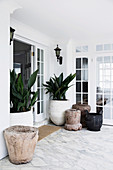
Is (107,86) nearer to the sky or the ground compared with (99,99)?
nearer to the sky

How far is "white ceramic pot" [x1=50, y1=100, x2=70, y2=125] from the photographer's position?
4273 mm

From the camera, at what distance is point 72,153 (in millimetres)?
2762

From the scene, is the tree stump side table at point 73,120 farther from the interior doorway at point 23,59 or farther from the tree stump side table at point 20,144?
the interior doorway at point 23,59

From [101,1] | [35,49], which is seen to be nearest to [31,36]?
[35,49]

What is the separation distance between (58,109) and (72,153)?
1.62m

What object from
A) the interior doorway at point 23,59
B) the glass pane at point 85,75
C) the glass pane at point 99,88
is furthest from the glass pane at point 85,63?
the interior doorway at point 23,59

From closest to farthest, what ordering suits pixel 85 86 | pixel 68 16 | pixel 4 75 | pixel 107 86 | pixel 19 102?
pixel 4 75 → pixel 19 102 → pixel 68 16 → pixel 107 86 → pixel 85 86

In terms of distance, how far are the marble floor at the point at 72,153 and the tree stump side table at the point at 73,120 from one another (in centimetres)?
16

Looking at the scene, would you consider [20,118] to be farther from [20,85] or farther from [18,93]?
[20,85]

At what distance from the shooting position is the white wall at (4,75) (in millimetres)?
2504

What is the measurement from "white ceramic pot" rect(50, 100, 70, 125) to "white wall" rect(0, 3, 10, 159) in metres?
1.86

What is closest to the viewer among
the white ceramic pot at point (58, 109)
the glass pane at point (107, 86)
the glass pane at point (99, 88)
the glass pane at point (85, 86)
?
the white ceramic pot at point (58, 109)

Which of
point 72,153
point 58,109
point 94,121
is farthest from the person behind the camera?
point 58,109

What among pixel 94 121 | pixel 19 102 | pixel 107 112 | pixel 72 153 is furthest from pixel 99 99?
pixel 19 102
